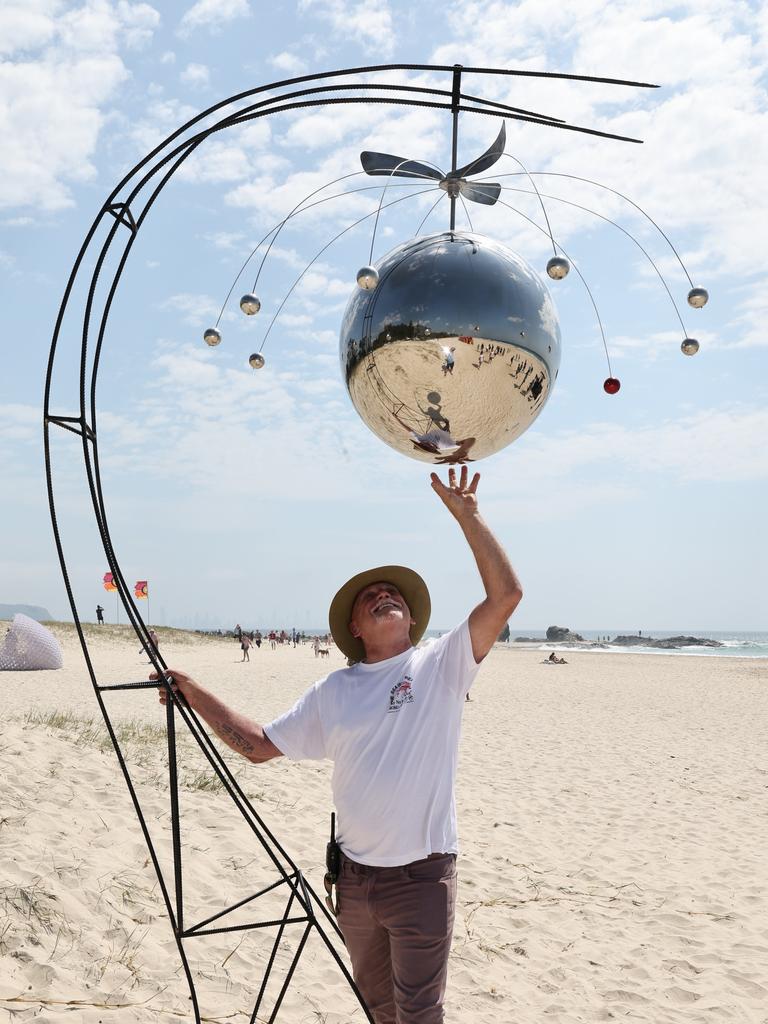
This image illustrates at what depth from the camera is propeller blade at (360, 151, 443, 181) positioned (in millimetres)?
2582

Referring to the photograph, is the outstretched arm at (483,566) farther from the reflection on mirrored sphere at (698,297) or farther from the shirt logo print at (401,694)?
the reflection on mirrored sphere at (698,297)

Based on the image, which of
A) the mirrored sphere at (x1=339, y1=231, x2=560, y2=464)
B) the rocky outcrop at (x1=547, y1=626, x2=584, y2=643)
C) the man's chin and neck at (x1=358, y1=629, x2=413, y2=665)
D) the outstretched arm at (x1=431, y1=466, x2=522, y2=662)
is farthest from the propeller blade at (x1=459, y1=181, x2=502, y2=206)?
the rocky outcrop at (x1=547, y1=626, x2=584, y2=643)

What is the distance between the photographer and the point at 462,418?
2305mm

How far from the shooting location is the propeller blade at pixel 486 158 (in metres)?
2.56

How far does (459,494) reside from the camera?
303 cm

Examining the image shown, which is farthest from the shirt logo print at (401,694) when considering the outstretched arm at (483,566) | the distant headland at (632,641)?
the distant headland at (632,641)

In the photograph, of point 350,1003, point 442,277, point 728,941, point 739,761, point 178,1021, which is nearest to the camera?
point 442,277

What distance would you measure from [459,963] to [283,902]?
157cm

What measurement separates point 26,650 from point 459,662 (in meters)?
26.5

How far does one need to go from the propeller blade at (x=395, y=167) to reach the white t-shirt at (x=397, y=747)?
1.62 m

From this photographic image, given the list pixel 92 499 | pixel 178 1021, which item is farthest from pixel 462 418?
pixel 178 1021

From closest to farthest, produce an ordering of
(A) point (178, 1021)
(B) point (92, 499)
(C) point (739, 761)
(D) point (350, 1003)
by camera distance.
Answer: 1. (B) point (92, 499)
2. (A) point (178, 1021)
3. (D) point (350, 1003)
4. (C) point (739, 761)

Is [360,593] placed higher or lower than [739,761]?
higher

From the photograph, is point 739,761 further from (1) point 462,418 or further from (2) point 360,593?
→ (1) point 462,418
